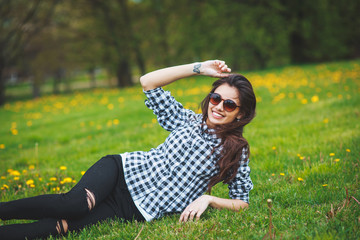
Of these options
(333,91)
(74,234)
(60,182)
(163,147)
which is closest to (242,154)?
(163,147)

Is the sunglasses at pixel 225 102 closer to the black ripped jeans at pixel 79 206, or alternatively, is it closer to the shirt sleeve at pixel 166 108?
the shirt sleeve at pixel 166 108

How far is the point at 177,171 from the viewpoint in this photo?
7.88 ft

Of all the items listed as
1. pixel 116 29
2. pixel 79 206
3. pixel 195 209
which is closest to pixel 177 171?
pixel 195 209

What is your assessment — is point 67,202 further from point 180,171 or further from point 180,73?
point 180,73

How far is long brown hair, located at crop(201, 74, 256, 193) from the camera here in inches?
92.0

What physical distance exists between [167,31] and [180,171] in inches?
791

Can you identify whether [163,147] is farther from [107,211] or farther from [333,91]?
[333,91]

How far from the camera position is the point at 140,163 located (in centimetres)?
257

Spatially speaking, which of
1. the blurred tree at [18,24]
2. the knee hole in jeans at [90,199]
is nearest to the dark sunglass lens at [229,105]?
the knee hole in jeans at [90,199]

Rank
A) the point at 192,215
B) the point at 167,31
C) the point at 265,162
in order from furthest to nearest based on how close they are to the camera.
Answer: the point at 167,31 → the point at 265,162 → the point at 192,215

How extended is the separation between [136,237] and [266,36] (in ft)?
58.0

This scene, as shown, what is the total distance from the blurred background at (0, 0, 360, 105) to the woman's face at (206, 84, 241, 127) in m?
16.1

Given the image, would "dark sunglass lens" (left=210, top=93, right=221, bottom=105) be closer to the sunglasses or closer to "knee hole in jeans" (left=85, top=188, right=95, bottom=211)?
the sunglasses

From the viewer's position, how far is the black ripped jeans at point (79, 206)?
214 cm
